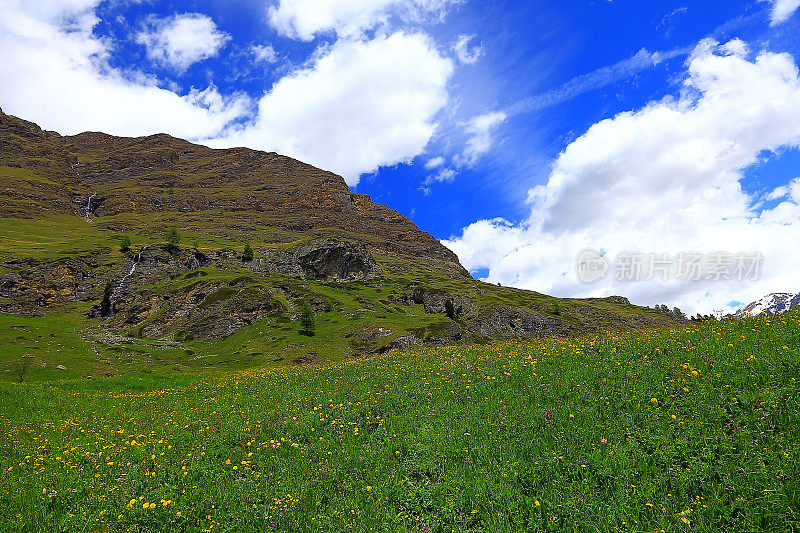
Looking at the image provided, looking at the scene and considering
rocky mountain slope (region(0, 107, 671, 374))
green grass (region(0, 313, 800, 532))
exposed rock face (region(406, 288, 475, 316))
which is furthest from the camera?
exposed rock face (region(406, 288, 475, 316))

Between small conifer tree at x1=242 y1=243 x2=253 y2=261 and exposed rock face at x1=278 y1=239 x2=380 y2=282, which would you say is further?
exposed rock face at x1=278 y1=239 x2=380 y2=282

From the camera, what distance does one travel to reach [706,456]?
7266 millimetres

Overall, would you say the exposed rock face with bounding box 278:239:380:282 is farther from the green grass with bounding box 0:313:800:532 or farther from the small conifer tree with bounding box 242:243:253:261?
the green grass with bounding box 0:313:800:532

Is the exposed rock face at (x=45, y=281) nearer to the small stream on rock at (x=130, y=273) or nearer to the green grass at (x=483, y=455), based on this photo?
the small stream on rock at (x=130, y=273)

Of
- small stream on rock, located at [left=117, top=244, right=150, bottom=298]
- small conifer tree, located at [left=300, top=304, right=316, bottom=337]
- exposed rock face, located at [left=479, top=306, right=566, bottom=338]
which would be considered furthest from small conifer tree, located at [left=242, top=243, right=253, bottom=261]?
exposed rock face, located at [left=479, top=306, right=566, bottom=338]

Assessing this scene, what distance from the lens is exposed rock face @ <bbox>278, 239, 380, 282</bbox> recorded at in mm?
160000

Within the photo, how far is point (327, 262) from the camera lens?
534 feet

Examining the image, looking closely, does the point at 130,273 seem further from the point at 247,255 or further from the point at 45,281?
the point at 247,255

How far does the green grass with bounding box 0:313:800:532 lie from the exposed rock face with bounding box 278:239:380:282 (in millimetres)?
146318

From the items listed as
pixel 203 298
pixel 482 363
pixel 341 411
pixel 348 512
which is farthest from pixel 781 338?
pixel 203 298

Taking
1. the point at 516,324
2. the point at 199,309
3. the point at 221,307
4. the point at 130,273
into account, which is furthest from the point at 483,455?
the point at 130,273

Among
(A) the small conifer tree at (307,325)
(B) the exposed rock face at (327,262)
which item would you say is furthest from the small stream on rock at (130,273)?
(A) the small conifer tree at (307,325)

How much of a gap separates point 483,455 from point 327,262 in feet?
517

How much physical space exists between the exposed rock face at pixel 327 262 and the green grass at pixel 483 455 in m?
146
